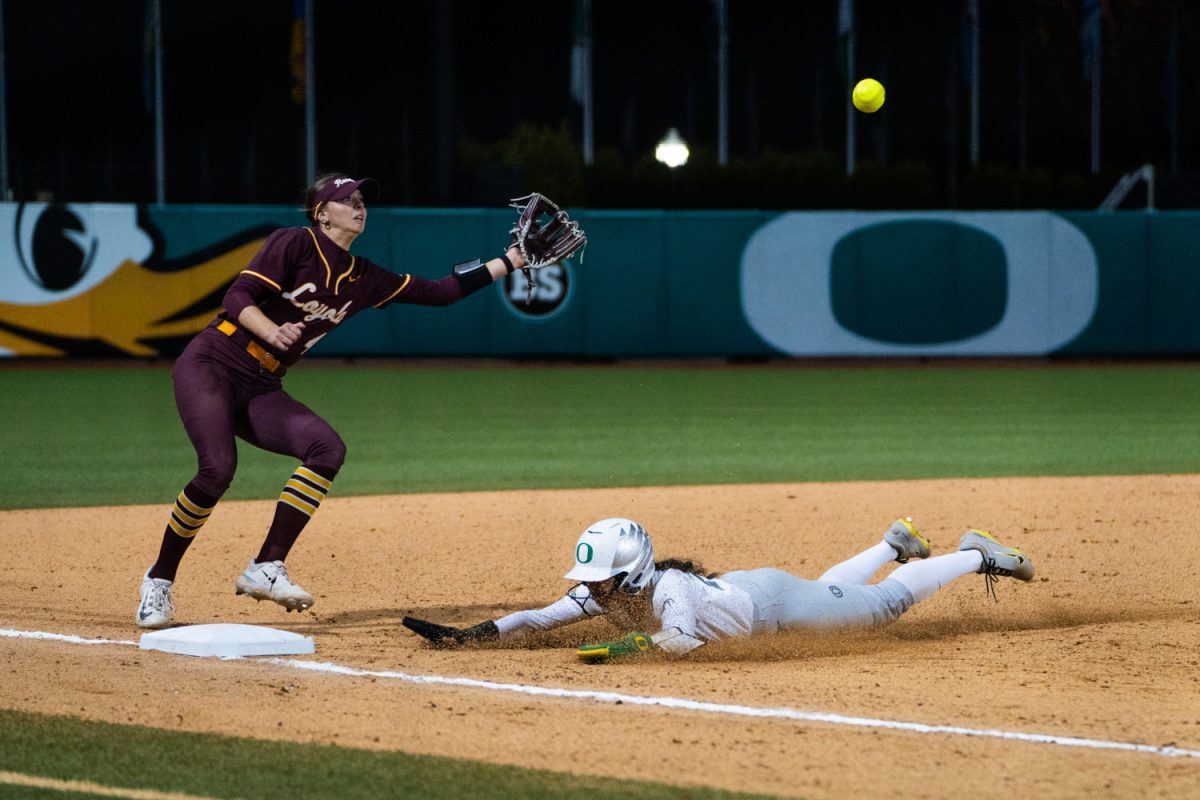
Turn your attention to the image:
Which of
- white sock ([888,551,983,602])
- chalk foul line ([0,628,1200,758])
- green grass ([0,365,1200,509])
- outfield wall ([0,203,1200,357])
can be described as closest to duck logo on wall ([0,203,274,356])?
green grass ([0,365,1200,509])

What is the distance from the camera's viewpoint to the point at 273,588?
5797 millimetres

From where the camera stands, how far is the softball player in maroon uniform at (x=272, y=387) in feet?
19.2

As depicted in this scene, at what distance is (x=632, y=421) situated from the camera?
1458cm

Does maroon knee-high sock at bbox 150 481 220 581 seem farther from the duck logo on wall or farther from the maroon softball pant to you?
the duck logo on wall

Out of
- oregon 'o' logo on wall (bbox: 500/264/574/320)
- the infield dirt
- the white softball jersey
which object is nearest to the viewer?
the infield dirt

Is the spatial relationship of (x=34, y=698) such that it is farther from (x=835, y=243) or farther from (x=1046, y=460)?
(x=835, y=243)

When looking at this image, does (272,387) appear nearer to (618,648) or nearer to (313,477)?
(313,477)

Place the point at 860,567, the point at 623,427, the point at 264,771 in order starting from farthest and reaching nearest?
1. the point at 623,427
2. the point at 860,567
3. the point at 264,771

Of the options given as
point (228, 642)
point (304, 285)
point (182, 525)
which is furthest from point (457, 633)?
point (304, 285)

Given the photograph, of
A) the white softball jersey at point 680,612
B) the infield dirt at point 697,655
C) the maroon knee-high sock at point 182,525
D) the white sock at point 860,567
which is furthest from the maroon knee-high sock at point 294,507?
the white sock at point 860,567

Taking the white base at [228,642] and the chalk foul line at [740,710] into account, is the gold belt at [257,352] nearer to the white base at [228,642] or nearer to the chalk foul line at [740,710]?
the white base at [228,642]

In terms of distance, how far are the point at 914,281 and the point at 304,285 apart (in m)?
16.3

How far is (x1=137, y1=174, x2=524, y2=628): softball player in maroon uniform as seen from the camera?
5848 mm

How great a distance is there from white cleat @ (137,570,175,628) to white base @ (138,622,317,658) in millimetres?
289
